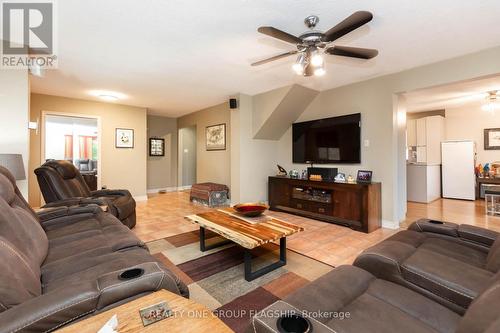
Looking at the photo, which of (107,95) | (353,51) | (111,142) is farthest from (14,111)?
(353,51)

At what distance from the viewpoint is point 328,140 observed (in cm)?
430

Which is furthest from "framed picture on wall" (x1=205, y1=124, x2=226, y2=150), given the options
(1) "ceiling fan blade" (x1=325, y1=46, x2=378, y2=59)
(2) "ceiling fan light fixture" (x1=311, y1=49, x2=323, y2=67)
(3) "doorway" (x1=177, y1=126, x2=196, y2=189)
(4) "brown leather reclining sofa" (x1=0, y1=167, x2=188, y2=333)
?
(4) "brown leather reclining sofa" (x1=0, y1=167, x2=188, y2=333)

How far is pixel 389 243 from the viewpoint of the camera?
158 centimetres

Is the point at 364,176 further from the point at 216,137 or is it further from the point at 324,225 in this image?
the point at 216,137

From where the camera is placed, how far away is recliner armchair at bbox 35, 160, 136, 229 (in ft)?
9.30

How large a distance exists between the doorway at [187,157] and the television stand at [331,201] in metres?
4.08

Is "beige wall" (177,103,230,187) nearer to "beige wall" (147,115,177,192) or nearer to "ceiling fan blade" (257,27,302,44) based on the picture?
"beige wall" (147,115,177,192)

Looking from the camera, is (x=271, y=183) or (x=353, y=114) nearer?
(x=353, y=114)

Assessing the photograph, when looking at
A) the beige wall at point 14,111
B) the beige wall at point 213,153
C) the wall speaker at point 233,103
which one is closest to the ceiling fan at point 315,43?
the wall speaker at point 233,103

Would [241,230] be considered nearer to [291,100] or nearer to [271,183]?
[271,183]

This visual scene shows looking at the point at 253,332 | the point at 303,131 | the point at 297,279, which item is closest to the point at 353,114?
the point at 303,131

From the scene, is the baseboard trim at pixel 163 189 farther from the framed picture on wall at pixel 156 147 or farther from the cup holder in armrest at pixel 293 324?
the cup holder in armrest at pixel 293 324

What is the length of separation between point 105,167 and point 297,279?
5.13 metres

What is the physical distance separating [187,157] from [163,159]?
1038 millimetres
